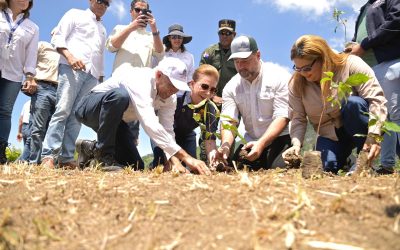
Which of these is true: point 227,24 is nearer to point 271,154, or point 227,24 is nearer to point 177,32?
point 177,32

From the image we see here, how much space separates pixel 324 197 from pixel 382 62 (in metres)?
2.05

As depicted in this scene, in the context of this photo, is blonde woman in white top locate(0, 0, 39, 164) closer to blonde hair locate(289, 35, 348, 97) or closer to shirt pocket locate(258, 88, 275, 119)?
shirt pocket locate(258, 88, 275, 119)

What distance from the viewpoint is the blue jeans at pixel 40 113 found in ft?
13.8

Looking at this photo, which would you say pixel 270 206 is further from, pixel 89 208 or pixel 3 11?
pixel 3 11

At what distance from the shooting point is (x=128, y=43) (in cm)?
441

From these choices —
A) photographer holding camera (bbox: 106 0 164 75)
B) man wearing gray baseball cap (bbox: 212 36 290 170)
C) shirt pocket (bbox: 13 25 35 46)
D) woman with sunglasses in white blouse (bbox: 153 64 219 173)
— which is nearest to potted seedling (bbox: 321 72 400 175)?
man wearing gray baseball cap (bbox: 212 36 290 170)

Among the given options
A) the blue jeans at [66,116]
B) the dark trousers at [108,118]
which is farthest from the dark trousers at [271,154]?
the blue jeans at [66,116]

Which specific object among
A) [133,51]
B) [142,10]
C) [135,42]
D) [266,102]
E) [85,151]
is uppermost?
[142,10]

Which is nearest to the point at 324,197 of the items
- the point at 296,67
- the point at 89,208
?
the point at 89,208

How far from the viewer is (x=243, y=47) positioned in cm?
352

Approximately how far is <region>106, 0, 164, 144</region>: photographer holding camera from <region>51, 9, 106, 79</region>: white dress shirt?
158 millimetres

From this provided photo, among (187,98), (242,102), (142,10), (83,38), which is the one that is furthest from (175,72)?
(83,38)

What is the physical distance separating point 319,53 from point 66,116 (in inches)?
104

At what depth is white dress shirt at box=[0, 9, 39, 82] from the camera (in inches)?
152
